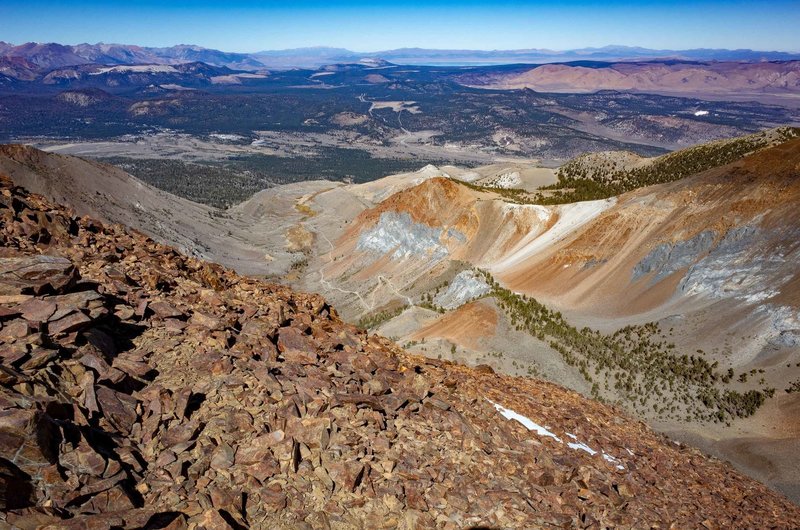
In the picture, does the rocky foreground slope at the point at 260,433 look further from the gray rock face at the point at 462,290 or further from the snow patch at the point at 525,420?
the gray rock face at the point at 462,290

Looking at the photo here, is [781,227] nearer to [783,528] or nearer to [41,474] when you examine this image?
[783,528]

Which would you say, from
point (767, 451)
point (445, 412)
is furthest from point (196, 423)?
point (767, 451)

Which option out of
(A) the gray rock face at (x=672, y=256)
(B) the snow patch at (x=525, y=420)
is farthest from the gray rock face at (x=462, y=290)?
(B) the snow patch at (x=525, y=420)

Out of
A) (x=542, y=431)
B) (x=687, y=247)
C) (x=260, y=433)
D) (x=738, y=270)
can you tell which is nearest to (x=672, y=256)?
(x=687, y=247)

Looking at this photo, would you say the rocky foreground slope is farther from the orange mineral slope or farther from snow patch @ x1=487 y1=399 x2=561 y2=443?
the orange mineral slope

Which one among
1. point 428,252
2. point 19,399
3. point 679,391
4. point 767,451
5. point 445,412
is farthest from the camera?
point 428,252

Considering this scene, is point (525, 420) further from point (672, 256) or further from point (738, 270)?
point (672, 256)
